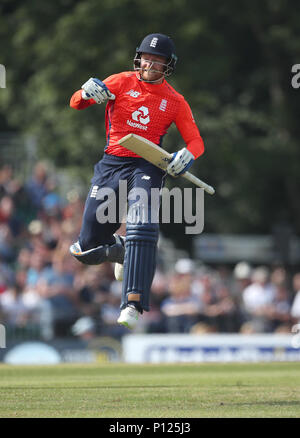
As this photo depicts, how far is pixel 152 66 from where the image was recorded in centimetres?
855

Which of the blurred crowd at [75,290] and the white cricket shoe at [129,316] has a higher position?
the blurred crowd at [75,290]

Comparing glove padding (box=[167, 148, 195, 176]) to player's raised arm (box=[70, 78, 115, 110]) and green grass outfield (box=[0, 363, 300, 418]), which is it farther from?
green grass outfield (box=[0, 363, 300, 418])

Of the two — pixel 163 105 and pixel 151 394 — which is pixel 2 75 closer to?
pixel 163 105

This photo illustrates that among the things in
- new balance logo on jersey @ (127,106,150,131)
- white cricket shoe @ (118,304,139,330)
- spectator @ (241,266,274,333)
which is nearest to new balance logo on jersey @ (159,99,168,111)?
new balance logo on jersey @ (127,106,150,131)

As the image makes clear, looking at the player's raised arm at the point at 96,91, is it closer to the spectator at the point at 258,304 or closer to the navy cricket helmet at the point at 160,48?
the navy cricket helmet at the point at 160,48

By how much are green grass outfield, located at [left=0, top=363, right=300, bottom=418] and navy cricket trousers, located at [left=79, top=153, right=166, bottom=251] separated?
60.2 inches

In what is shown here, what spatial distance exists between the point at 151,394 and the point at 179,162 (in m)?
2.19

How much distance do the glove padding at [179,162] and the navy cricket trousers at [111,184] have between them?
271 mm

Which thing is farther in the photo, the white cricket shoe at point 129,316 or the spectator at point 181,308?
the spectator at point 181,308

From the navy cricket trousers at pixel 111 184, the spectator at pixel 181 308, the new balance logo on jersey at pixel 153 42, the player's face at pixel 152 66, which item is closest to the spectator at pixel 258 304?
the spectator at pixel 181 308

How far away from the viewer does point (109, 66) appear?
2178 cm

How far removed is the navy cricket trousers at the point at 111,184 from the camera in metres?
8.58

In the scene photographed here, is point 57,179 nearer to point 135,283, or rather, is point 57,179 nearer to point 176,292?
point 176,292
